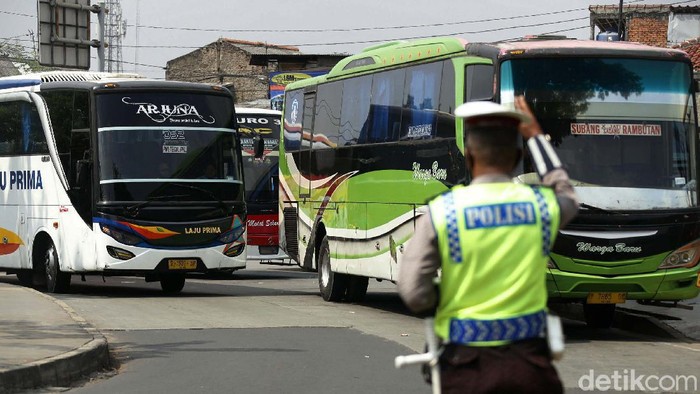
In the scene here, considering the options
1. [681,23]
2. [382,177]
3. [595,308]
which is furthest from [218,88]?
[681,23]

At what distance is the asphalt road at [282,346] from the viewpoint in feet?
37.2

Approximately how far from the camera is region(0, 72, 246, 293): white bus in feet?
66.5

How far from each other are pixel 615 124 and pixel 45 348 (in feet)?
22.5

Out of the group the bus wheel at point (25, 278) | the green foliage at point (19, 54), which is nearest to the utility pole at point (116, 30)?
the green foliage at point (19, 54)

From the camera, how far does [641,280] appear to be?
1473cm

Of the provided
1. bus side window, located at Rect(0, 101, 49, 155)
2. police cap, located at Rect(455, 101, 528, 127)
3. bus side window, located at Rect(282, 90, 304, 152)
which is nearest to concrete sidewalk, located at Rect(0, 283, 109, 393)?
bus side window, located at Rect(0, 101, 49, 155)

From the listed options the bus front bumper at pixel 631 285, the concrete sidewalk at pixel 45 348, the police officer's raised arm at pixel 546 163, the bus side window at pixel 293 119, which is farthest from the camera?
the bus side window at pixel 293 119

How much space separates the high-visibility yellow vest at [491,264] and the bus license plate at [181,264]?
1586 centimetres

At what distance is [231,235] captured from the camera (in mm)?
21062

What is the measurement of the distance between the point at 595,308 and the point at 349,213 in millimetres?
4325

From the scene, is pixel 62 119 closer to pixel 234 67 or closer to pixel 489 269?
pixel 489 269

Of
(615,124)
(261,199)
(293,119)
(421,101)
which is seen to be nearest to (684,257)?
(615,124)

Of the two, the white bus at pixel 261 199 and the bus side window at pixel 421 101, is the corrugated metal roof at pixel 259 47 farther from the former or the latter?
the bus side window at pixel 421 101

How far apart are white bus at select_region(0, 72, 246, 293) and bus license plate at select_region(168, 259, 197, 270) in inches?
0.6
